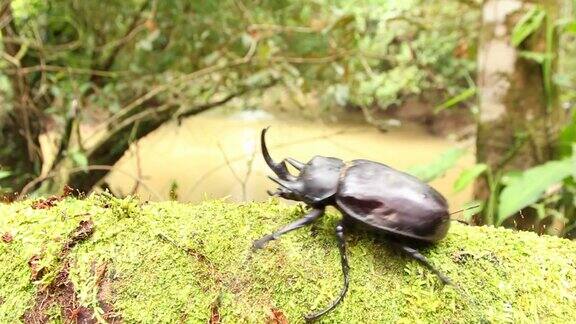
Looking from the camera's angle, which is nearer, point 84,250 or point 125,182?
point 84,250

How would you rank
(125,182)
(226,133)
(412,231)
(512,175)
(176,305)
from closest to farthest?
(176,305) → (412,231) → (512,175) → (125,182) → (226,133)

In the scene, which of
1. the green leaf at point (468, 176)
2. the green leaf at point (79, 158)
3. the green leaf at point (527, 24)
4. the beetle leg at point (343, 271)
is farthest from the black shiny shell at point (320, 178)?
the green leaf at point (79, 158)

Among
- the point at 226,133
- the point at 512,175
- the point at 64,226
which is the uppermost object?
the point at 64,226

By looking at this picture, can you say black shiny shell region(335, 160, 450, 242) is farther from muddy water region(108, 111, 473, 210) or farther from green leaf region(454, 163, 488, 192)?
muddy water region(108, 111, 473, 210)

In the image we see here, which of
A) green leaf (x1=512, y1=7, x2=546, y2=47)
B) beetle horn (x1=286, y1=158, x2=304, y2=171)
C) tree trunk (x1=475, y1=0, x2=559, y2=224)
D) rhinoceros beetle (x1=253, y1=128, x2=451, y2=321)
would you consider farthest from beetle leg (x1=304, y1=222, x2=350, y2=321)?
green leaf (x1=512, y1=7, x2=546, y2=47)

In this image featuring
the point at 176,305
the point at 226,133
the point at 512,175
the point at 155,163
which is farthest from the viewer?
the point at 226,133

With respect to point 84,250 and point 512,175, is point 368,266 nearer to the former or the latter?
point 84,250

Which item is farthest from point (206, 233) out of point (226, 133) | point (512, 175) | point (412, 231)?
point (226, 133)

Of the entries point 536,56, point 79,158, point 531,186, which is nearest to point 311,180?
point 531,186
